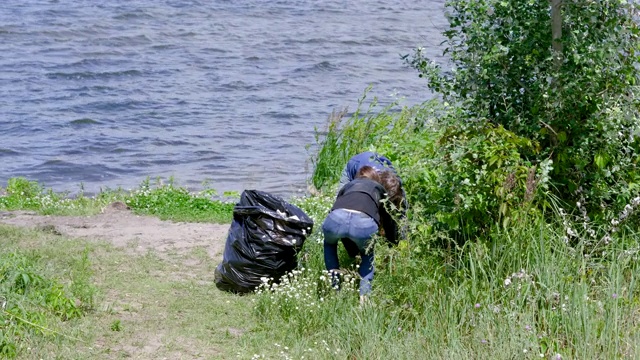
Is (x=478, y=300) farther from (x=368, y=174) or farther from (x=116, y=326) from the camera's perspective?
(x=116, y=326)

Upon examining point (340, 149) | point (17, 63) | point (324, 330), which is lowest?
point (17, 63)

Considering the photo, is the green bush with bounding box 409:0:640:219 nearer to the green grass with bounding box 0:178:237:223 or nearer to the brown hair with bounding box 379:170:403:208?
the brown hair with bounding box 379:170:403:208

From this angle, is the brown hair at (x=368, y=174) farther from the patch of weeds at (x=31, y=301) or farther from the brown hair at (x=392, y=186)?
the patch of weeds at (x=31, y=301)

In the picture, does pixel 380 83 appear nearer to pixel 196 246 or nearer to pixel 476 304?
pixel 196 246

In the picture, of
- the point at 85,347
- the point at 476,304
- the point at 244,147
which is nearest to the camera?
the point at 476,304

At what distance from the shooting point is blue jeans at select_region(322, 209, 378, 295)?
24.3 feet

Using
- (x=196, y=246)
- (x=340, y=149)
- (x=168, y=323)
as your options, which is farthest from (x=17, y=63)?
(x=168, y=323)

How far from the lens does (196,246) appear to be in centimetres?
941

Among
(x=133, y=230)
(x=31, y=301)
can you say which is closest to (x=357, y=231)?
(x=31, y=301)

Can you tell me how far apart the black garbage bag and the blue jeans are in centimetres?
78

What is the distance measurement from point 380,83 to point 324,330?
12507mm

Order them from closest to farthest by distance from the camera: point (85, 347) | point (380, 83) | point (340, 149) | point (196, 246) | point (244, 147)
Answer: point (85, 347)
point (196, 246)
point (340, 149)
point (244, 147)
point (380, 83)

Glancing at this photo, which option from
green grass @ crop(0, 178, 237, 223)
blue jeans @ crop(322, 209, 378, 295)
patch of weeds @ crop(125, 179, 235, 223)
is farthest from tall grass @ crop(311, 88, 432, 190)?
blue jeans @ crop(322, 209, 378, 295)

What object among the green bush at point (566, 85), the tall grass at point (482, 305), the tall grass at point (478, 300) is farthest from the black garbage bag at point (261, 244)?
the green bush at point (566, 85)
